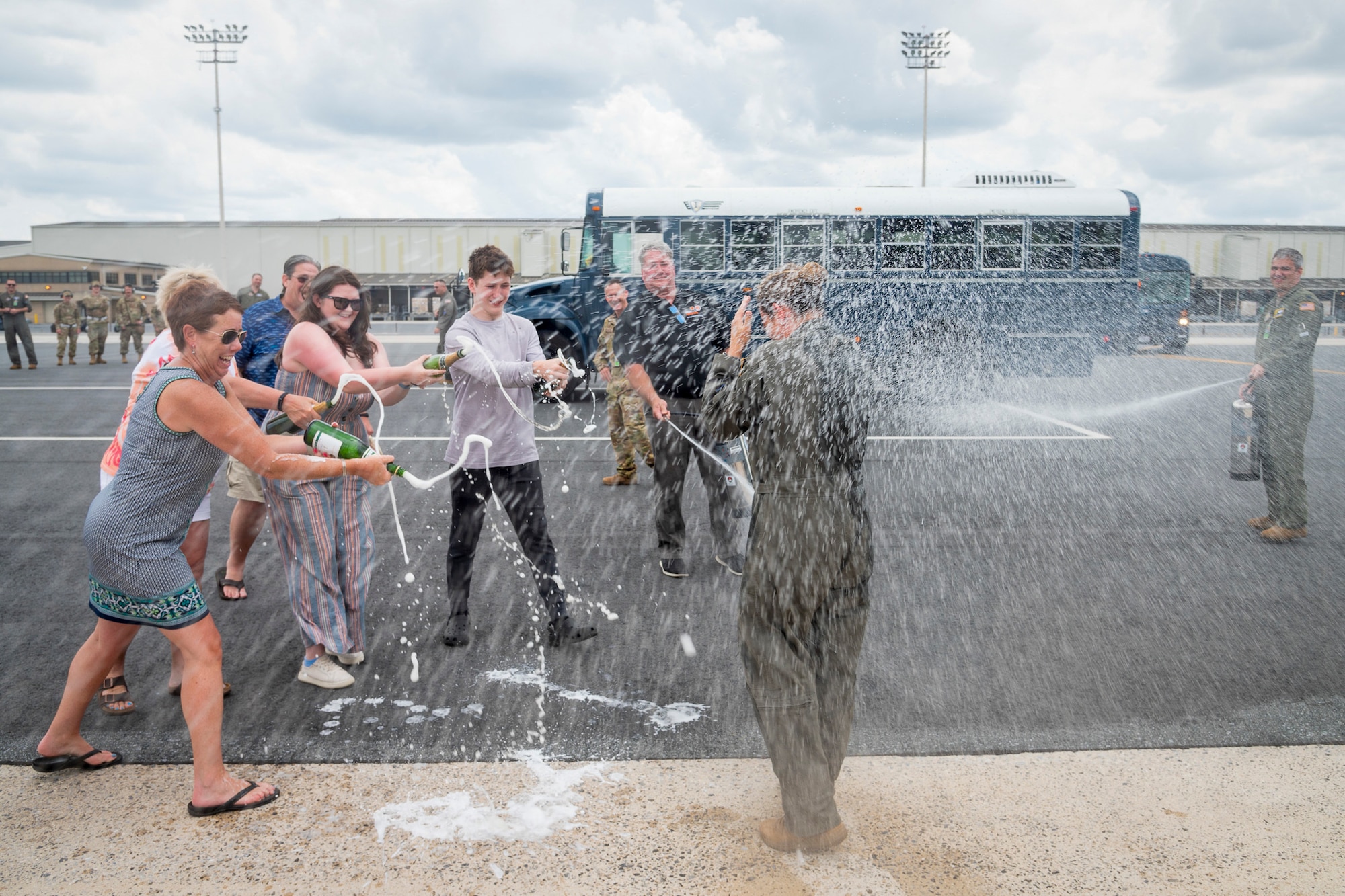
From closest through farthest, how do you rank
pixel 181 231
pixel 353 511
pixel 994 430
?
pixel 353 511
pixel 994 430
pixel 181 231

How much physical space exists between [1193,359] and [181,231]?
56.7m

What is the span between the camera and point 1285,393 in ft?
20.3

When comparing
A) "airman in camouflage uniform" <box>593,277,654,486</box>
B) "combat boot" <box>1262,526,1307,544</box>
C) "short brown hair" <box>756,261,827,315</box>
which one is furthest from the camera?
"airman in camouflage uniform" <box>593,277,654,486</box>

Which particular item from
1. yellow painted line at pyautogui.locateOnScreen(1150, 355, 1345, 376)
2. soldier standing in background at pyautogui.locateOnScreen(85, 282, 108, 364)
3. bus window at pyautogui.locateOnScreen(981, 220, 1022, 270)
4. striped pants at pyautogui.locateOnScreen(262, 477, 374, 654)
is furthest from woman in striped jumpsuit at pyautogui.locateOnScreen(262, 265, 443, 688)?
soldier standing in background at pyautogui.locateOnScreen(85, 282, 108, 364)

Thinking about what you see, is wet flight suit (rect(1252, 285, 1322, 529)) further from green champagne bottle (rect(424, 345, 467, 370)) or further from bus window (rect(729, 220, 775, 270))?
bus window (rect(729, 220, 775, 270))

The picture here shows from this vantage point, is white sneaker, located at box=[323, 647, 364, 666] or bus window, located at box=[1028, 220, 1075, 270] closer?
white sneaker, located at box=[323, 647, 364, 666]

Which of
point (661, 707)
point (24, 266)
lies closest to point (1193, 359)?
point (661, 707)

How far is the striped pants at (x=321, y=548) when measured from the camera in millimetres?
3924

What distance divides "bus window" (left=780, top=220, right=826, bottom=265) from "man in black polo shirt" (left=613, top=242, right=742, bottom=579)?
31.9ft

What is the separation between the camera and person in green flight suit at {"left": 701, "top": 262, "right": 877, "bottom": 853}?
276cm

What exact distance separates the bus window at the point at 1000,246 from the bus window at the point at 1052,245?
25 centimetres

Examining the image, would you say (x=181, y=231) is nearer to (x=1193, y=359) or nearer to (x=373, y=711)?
(x=1193, y=359)

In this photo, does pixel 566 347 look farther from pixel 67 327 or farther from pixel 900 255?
pixel 67 327

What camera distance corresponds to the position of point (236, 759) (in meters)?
3.32
